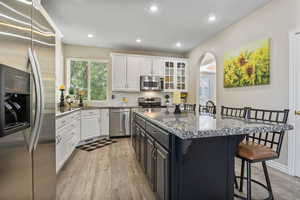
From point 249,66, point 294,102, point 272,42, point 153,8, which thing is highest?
point 153,8

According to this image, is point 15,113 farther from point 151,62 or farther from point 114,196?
point 151,62

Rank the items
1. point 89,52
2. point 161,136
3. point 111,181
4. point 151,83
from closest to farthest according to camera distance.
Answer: point 161,136 → point 111,181 → point 89,52 → point 151,83

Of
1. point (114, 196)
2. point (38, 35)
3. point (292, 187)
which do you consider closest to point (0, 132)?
point (38, 35)

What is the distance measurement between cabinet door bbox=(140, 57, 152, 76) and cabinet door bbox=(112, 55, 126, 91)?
0.57 meters

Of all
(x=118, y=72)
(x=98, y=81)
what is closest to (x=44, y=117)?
(x=118, y=72)

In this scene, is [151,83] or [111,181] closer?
[111,181]

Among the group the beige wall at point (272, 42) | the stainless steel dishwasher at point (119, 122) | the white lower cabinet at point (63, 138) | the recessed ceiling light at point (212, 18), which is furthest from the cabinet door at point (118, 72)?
the beige wall at point (272, 42)

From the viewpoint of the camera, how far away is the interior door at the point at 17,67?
774mm

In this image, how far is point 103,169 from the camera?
8.59ft

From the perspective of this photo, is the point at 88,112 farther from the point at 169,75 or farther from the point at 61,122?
the point at 169,75

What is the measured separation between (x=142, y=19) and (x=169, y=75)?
7.98 ft

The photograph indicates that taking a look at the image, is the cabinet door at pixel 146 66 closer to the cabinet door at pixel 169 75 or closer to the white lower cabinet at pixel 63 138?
the cabinet door at pixel 169 75

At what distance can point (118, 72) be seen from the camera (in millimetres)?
4895

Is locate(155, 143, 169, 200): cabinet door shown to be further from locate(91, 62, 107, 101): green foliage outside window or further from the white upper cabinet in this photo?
locate(91, 62, 107, 101): green foliage outside window
